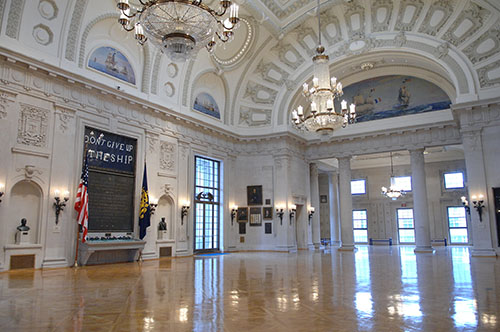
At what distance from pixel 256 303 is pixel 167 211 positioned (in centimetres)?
1139

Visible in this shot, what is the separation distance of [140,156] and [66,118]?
3.29 meters

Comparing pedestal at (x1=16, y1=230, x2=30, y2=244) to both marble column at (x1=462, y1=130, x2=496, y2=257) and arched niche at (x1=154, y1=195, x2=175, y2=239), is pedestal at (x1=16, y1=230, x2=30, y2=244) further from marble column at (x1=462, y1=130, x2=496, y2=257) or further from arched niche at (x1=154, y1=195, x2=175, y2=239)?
marble column at (x1=462, y1=130, x2=496, y2=257)

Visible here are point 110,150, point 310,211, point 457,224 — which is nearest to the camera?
point 110,150

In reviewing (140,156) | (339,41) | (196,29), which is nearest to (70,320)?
(196,29)

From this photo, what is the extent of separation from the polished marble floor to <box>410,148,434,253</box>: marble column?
986 centimetres

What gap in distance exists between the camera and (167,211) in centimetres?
1625

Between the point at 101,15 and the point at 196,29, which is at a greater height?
the point at 101,15

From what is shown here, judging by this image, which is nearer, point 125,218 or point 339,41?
point 125,218

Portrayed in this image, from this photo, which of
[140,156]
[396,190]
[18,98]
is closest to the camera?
[18,98]

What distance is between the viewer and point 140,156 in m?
15.2

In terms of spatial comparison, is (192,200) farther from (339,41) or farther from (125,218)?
(339,41)

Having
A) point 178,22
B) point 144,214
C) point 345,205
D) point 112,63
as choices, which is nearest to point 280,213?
point 345,205

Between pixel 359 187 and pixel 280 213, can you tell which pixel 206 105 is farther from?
pixel 359 187

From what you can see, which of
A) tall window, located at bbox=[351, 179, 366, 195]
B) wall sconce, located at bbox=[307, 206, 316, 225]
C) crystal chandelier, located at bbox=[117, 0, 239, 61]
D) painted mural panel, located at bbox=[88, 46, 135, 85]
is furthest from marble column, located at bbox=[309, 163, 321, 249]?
crystal chandelier, located at bbox=[117, 0, 239, 61]
